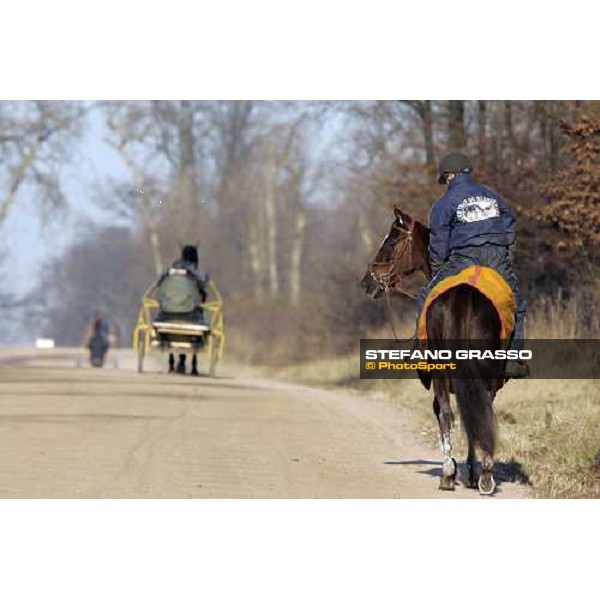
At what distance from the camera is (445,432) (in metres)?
13.1

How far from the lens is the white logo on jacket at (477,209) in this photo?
12945mm

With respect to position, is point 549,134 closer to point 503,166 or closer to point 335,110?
point 503,166

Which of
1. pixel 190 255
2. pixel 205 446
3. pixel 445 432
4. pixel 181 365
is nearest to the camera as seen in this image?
pixel 445 432

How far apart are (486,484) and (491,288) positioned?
1418mm

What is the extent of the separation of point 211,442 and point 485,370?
4.13m

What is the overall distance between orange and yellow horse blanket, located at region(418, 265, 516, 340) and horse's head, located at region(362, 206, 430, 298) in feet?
3.21

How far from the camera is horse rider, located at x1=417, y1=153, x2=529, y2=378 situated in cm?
1294

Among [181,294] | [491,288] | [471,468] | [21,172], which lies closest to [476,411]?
[471,468]

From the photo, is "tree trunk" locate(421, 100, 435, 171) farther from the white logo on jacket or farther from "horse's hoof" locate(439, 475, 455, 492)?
"horse's hoof" locate(439, 475, 455, 492)

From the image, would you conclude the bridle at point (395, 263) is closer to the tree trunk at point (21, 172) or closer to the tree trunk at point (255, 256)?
the tree trunk at point (21, 172)

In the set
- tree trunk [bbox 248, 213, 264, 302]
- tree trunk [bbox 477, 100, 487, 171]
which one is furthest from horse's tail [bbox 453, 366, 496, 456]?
tree trunk [bbox 248, 213, 264, 302]

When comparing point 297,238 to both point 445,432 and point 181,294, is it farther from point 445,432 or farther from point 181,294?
point 445,432
